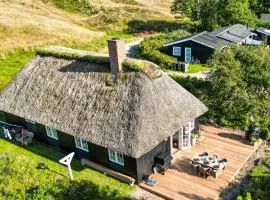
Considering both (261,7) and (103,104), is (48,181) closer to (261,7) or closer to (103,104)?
(103,104)

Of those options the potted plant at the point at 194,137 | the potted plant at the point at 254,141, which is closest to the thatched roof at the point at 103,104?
the potted plant at the point at 194,137

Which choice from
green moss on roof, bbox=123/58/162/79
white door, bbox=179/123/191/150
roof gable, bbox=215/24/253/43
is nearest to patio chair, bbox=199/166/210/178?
white door, bbox=179/123/191/150

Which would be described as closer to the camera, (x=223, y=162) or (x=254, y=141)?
(x=223, y=162)

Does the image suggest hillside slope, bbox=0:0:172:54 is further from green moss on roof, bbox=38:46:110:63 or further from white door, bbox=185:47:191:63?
green moss on roof, bbox=38:46:110:63

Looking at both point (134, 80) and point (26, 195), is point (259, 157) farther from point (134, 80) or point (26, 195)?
point (26, 195)

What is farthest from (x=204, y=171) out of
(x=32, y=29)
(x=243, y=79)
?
(x=32, y=29)

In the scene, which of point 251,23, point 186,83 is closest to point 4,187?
point 186,83
